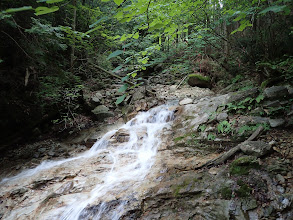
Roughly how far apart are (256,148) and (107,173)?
376cm

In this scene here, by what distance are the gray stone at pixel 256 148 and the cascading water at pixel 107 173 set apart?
7.90ft

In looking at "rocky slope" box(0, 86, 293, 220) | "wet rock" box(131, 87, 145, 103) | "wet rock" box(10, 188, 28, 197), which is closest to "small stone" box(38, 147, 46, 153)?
"rocky slope" box(0, 86, 293, 220)

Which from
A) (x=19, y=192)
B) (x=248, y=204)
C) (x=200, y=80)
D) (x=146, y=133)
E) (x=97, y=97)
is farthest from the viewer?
(x=200, y=80)

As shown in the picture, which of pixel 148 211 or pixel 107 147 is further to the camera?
pixel 107 147

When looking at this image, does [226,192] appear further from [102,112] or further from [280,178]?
[102,112]

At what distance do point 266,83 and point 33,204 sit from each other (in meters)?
7.17

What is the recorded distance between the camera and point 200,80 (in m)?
9.97

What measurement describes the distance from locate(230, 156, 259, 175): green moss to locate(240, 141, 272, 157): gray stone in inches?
7.1

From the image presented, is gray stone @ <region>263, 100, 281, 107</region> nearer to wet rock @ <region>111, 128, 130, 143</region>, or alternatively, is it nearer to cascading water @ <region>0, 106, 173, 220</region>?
cascading water @ <region>0, 106, 173, 220</region>

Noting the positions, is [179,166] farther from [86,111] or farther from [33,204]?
[86,111]

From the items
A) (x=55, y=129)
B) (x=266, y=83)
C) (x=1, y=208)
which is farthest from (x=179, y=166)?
(x=55, y=129)

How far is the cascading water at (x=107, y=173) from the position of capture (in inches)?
131

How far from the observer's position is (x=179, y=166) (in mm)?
4121

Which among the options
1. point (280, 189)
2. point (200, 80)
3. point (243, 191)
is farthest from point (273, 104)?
point (200, 80)
